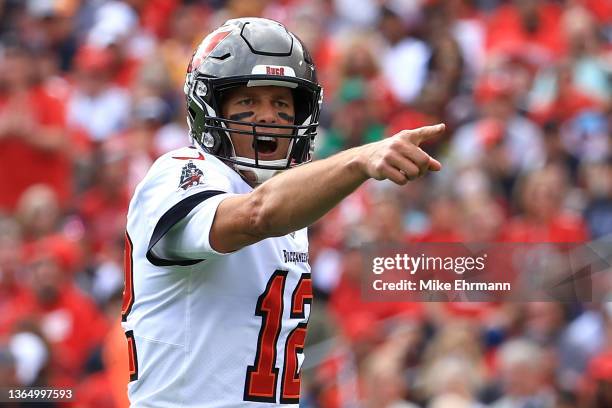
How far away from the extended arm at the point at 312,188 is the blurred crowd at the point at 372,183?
13.8 feet

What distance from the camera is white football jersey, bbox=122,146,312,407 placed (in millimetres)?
3838

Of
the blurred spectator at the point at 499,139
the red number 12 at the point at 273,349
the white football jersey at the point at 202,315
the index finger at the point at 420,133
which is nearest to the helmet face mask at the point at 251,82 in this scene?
the white football jersey at the point at 202,315

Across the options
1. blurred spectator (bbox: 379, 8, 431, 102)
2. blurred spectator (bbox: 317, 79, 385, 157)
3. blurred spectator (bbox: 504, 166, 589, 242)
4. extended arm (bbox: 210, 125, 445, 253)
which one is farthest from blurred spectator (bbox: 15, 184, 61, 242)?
extended arm (bbox: 210, 125, 445, 253)

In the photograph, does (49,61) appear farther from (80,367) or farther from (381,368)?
(381,368)

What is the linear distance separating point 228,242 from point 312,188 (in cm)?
36

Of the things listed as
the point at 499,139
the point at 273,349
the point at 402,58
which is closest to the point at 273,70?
the point at 273,349

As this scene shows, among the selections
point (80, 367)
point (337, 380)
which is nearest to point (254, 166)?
point (337, 380)

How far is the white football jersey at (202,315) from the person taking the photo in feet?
12.6

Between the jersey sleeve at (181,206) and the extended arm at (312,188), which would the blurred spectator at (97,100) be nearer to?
the jersey sleeve at (181,206)

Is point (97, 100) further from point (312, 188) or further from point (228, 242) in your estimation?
point (312, 188)

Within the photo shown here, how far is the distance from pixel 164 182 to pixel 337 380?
4.67 m

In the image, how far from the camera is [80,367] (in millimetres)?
8789

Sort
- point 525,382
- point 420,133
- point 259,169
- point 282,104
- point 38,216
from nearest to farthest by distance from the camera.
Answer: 1. point 420,133
2. point 259,169
3. point 282,104
4. point 525,382
5. point 38,216

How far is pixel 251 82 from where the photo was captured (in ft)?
13.3
